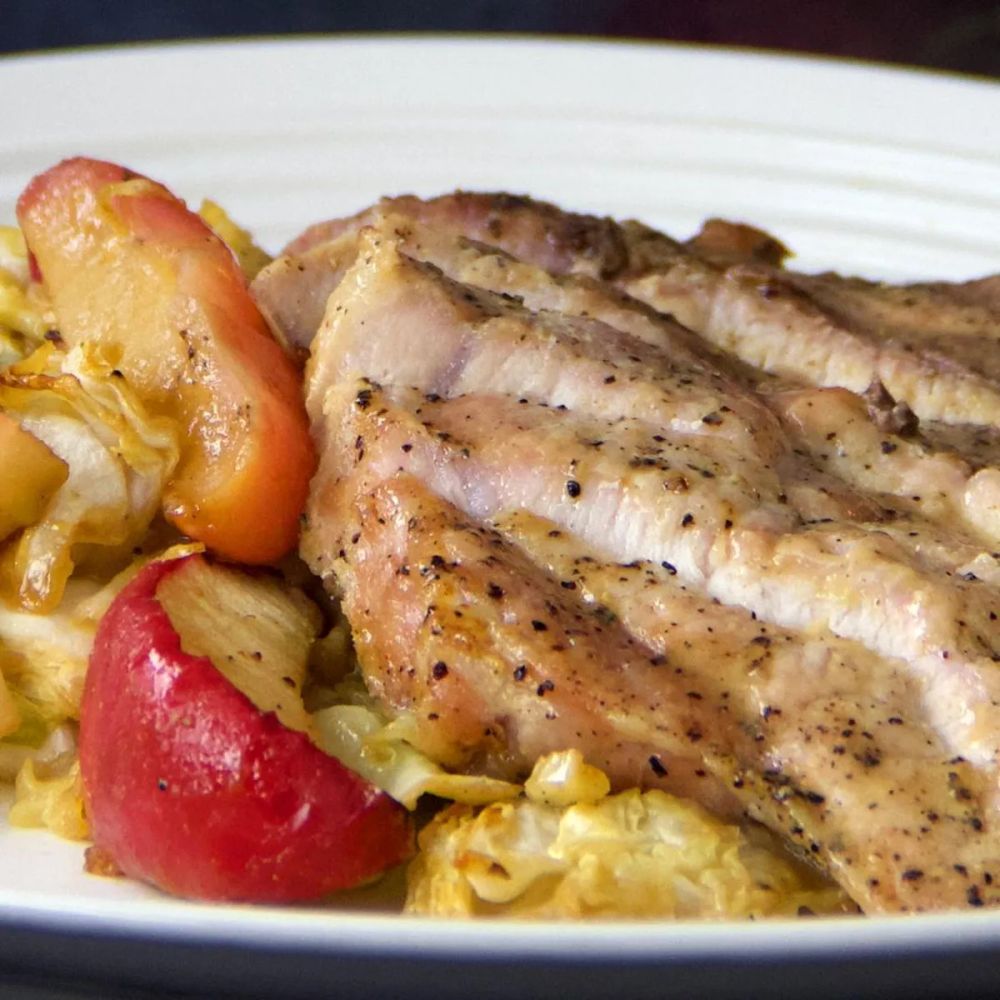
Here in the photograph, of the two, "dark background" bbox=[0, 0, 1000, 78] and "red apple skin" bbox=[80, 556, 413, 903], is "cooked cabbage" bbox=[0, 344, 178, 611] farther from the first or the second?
"dark background" bbox=[0, 0, 1000, 78]

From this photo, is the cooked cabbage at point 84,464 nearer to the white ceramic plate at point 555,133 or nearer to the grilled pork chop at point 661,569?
the grilled pork chop at point 661,569

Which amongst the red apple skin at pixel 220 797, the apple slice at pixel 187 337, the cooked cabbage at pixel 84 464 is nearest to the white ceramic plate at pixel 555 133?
the apple slice at pixel 187 337

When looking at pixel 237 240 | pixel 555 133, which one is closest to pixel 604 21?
pixel 555 133

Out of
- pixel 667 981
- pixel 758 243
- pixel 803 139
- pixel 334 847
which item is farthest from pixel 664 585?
pixel 803 139

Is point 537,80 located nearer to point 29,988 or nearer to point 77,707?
point 77,707

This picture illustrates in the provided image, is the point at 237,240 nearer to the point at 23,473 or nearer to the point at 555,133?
the point at 23,473

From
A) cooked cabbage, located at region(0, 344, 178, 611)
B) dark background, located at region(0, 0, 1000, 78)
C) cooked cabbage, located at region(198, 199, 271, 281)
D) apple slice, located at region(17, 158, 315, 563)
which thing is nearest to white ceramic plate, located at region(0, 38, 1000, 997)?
cooked cabbage, located at region(198, 199, 271, 281)
